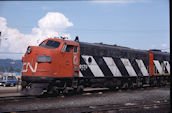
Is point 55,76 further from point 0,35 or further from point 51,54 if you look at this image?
point 0,35

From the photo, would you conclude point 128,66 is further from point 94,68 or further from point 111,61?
point 94,68

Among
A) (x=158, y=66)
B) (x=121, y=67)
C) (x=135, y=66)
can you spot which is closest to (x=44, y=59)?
(x=121, y=67)

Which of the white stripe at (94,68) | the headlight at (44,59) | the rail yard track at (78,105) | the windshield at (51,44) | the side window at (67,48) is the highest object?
the windshield at (51,44)

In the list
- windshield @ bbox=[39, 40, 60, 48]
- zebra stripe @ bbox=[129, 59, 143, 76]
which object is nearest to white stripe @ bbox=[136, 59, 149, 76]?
zebra stripe @ bbox=[129, 59, 143, 76]

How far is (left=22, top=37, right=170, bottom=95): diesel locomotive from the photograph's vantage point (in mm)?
11848

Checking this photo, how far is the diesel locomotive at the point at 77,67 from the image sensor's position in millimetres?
11848

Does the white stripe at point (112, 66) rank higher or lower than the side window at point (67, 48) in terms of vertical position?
lower

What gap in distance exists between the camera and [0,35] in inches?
1131

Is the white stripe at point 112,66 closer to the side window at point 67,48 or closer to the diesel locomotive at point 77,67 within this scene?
the diesel locomotive at point 77,67

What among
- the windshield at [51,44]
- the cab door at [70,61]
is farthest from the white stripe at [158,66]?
the windshield at [51,44]

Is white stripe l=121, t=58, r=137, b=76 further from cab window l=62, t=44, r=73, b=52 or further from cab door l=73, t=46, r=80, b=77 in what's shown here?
cab window l=62, t=44, r=73, b=52

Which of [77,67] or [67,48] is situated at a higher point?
[67,48]

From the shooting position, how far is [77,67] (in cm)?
1348

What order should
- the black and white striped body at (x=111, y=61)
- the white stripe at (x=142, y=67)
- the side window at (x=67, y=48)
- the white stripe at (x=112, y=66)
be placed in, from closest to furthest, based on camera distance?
the side window at (x=67, y=48), the black and white striped body at (x=111, y=61), the white stripe at (x=112, y=66), the white stripe at (x=142, y=67)
